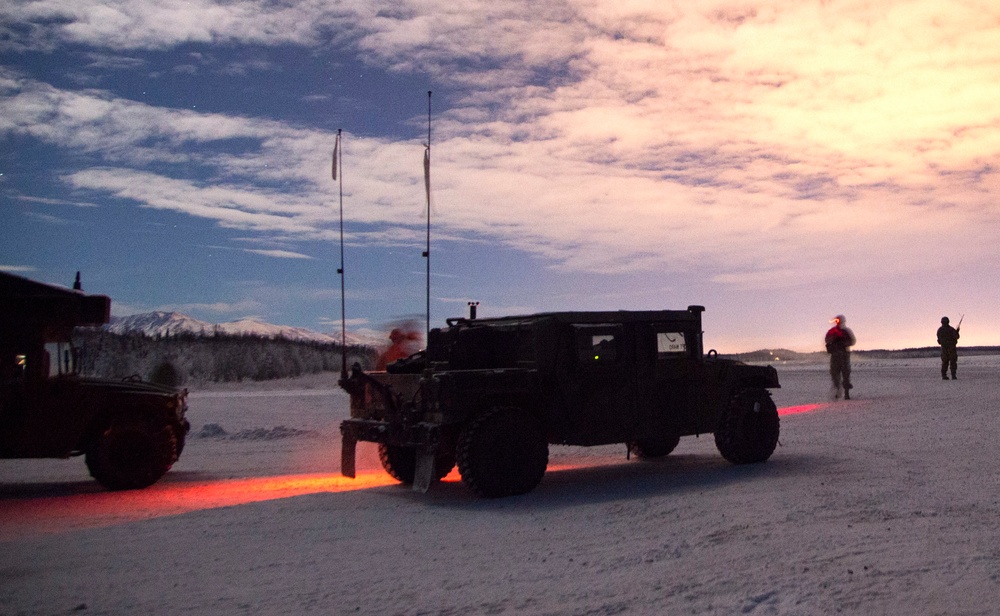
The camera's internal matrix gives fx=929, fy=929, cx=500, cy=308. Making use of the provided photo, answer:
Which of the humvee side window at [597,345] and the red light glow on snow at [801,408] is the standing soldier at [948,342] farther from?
the humvee side window at [597,345]

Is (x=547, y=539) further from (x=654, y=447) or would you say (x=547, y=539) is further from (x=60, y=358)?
(x=60, y=358)

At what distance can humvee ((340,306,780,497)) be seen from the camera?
9.39 m

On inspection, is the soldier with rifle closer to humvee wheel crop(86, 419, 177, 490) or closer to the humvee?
the humvee

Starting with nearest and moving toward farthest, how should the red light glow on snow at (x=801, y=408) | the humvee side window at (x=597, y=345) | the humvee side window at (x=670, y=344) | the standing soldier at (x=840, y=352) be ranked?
the humvee side window at (x=597, y=345), the humvee side window at (x=670, y=344), the red light glow on snow at (x=801, y=408), the standing soldier at (x=840, y=352)

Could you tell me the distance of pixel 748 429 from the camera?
1129cm

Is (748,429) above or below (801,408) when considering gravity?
above

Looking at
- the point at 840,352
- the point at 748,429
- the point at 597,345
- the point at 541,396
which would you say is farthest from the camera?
the point at 840,352

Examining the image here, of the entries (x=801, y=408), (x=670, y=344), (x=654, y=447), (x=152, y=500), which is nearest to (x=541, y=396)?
(x=670, y=344)

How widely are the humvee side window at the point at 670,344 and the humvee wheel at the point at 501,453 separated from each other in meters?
1.94

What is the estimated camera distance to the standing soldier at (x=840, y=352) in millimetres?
20359

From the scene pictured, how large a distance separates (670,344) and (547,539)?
13.4 ft

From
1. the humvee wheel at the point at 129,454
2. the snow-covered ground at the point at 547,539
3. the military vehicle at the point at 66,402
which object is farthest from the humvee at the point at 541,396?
the military vehicle at the point at 66,402

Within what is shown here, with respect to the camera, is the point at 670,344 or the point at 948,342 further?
the point at 948,342

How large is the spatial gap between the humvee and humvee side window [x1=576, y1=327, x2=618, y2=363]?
11 mm
